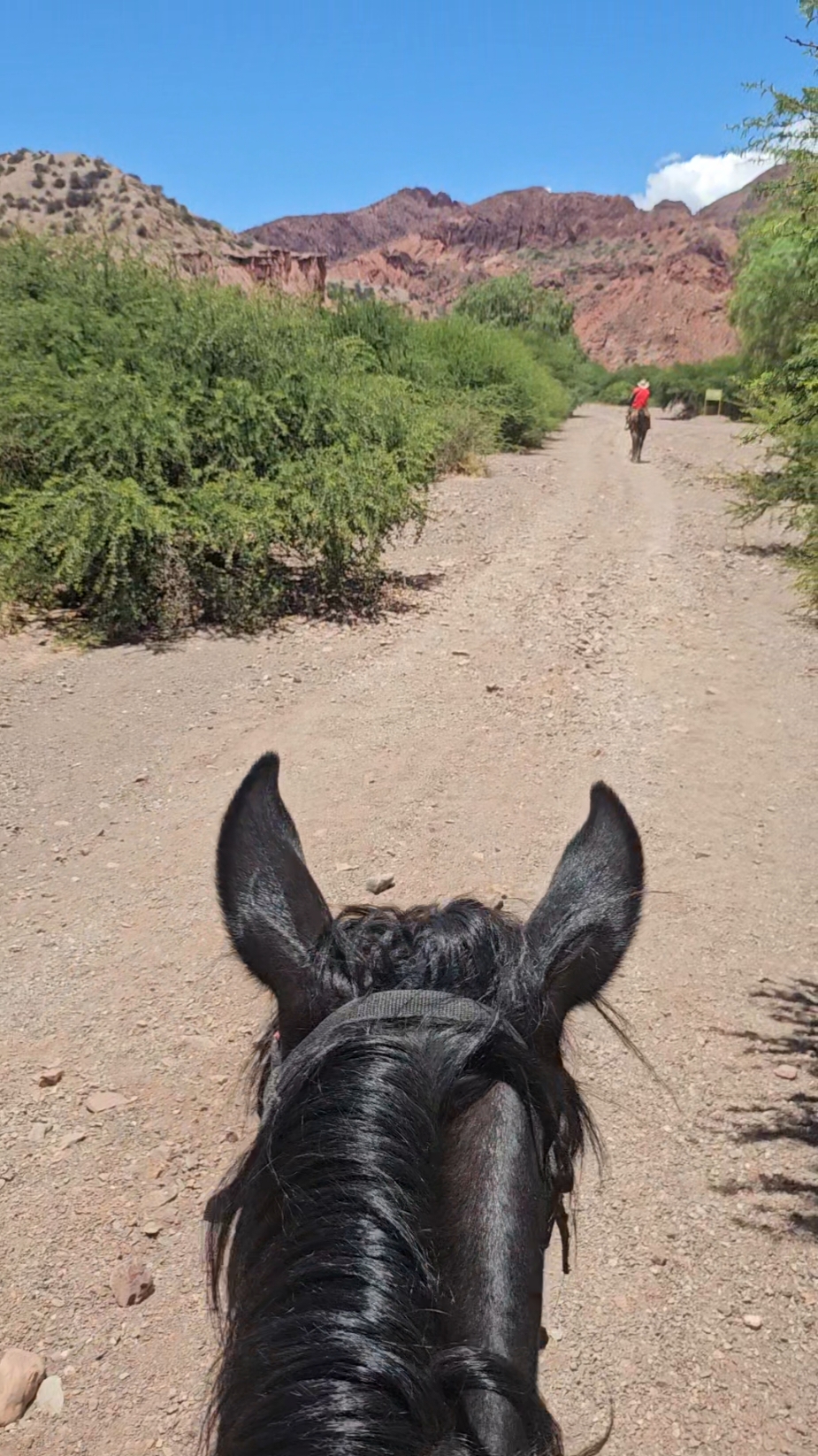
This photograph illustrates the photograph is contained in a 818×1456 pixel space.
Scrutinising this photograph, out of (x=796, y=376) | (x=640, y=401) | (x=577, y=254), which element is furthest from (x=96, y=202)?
(x=577, y=254)

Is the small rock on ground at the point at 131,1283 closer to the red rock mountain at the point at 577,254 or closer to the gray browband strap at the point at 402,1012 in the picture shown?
the gray browband strap at the point at 402,1012

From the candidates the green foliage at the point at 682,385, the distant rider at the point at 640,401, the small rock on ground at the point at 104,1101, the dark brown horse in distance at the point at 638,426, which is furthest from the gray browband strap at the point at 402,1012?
the green foliage at the point at 682,385

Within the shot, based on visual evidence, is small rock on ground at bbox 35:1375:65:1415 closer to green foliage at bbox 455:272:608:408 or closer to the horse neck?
the horse neck

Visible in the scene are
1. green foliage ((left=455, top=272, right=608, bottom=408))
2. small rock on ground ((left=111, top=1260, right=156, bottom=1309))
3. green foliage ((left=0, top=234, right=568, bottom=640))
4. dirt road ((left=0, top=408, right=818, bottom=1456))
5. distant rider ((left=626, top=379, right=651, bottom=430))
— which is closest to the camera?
dirt road ((left=0, top=408, right=818, bottom=1456))

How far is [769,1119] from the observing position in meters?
3.18

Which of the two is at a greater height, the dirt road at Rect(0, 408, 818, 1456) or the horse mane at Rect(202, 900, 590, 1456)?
the horse mane at Rect(202, 900, 590, 1456)

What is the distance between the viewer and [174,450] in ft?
27.2

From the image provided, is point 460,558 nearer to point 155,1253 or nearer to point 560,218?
point 155,1253

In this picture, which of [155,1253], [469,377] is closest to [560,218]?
[469,377]

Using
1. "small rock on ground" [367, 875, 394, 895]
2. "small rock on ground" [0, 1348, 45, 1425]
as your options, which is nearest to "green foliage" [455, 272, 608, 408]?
"small rock on ground" [367, 875, 394, 895]

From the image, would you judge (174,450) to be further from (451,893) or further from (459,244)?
(459,244)

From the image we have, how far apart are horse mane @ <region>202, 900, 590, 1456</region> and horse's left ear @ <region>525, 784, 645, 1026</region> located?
0.18 feet

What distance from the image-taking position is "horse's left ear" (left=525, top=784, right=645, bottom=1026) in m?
1.48

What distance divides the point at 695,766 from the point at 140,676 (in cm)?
456
